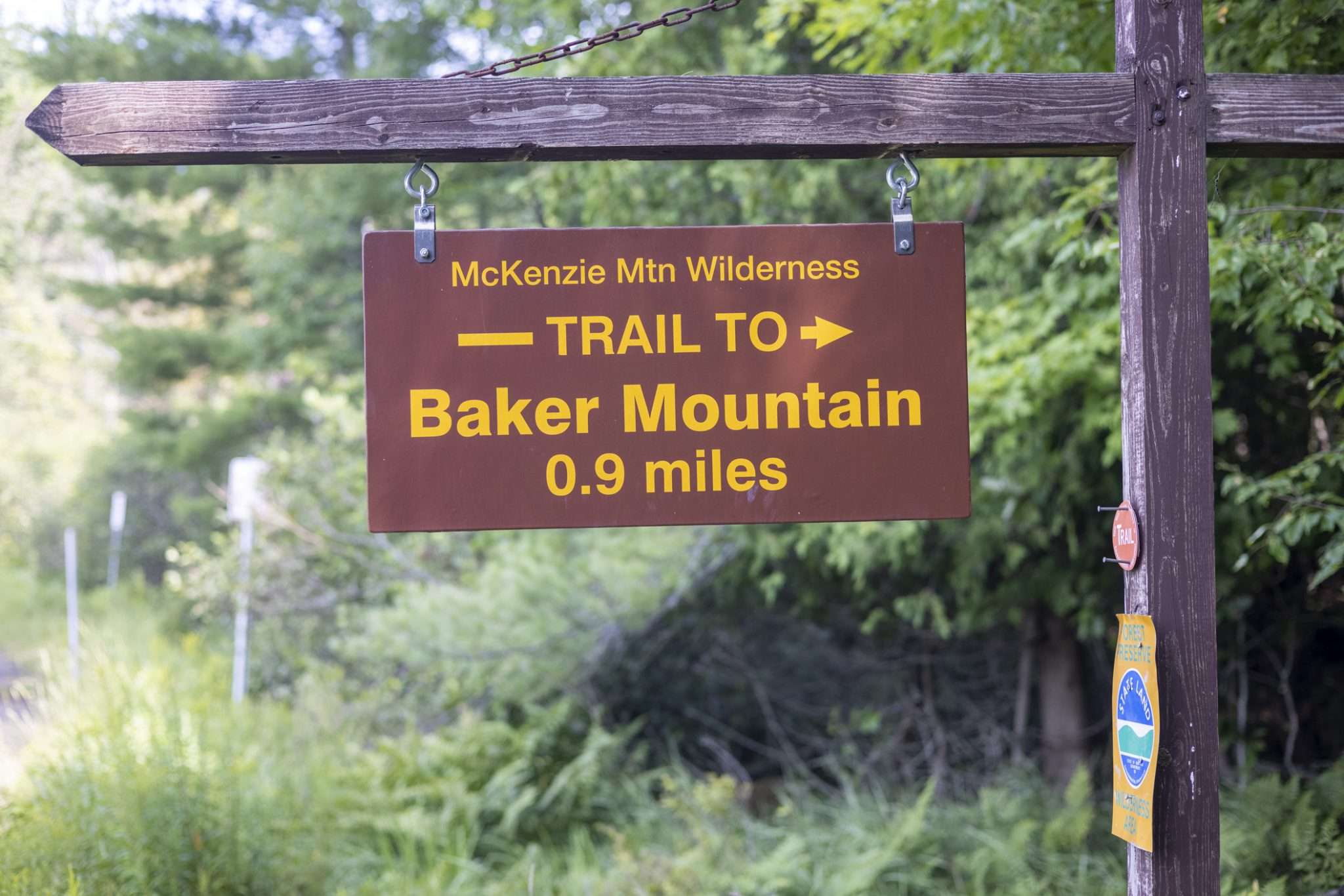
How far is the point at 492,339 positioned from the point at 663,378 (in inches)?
16.7

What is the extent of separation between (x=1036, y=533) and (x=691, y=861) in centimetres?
260

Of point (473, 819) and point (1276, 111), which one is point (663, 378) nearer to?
point (1276, 111)

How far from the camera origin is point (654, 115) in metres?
2.58

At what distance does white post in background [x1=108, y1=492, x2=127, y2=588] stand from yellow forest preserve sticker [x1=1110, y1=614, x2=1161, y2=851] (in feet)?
45.5

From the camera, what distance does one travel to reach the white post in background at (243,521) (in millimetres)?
9359

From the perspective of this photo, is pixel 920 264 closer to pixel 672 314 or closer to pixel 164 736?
pixel 672 314

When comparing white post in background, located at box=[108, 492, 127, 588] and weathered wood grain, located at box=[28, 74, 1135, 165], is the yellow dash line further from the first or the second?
white post in background, located at box=[108, 492, 127, 588]

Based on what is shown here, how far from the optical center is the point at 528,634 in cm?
764

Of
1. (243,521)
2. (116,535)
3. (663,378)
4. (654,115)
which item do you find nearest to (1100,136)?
(654,115)

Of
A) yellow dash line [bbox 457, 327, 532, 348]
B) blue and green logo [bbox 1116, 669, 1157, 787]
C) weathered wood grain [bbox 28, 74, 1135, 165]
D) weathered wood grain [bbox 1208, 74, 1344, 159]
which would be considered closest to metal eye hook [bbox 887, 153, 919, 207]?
weathered wood grain [bbox 28, 74, 1135, 165]

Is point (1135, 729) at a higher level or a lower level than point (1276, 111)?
lower

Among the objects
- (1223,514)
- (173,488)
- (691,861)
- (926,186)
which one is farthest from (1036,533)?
(173,488)

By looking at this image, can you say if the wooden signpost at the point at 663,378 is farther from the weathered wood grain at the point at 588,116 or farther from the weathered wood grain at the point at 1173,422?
the weathered wood grain at the point at 1173,422

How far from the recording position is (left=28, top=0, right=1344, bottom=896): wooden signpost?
97.4 inches
